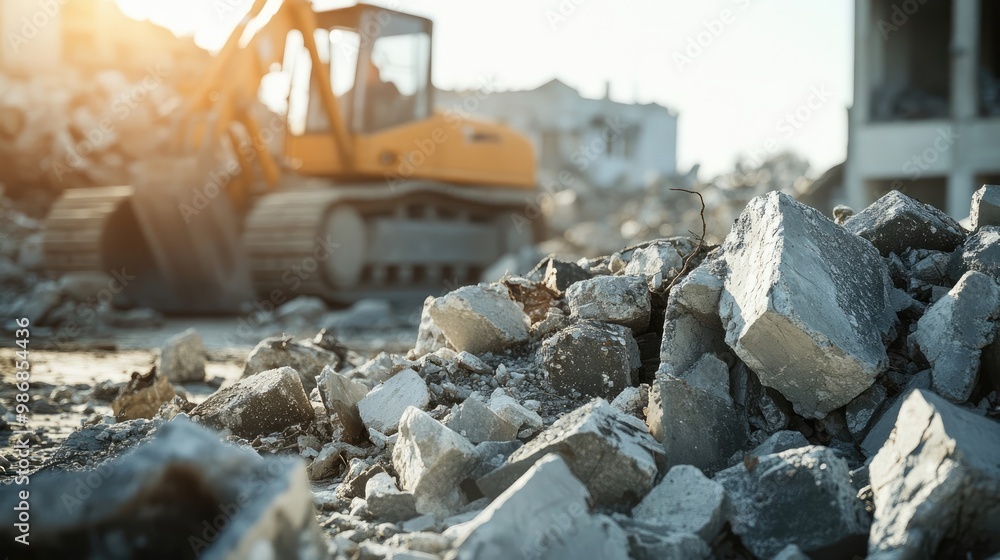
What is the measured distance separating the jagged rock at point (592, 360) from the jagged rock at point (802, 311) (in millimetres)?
461

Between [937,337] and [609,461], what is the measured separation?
1.29m

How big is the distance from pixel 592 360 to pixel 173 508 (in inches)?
74.9

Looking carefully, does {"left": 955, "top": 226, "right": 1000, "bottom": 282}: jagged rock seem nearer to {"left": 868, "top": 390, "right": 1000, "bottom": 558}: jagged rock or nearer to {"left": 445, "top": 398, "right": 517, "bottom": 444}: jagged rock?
{"left": 868, "top": 390, "right": 1000, "bottom": 558}: jagged rock

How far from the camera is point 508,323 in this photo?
3.82 m

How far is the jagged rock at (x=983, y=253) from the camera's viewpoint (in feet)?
10.5

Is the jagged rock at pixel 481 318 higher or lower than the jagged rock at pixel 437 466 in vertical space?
higher

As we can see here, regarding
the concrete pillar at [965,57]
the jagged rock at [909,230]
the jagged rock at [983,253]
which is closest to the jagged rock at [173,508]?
the jagged rock at [983,253]

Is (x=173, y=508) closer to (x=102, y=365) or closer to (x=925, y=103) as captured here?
(x=102, y=365)

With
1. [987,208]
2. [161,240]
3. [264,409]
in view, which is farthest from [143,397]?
[161,240]

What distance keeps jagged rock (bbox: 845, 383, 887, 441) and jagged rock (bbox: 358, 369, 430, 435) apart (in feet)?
4.90

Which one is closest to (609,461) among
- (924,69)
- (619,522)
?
(619,522)

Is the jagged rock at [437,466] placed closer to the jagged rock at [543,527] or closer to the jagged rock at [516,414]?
the jagged rock at [516,414]

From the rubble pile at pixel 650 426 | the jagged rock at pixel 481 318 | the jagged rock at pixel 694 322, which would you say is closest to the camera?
the rubble pile at pixel 650 426

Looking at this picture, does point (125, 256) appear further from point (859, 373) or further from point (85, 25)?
point (85, 25)
